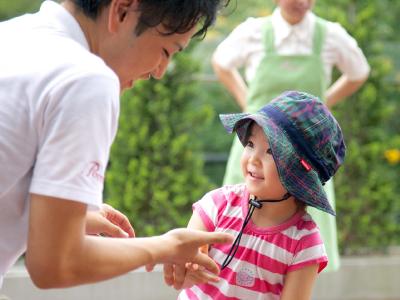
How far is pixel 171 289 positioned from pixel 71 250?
4.32 m

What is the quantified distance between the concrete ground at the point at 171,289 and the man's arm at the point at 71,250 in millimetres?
A: 4094

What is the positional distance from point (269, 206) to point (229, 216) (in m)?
0.12

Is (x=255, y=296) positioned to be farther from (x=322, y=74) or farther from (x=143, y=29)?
(x=322, y=74)

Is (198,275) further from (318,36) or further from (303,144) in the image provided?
(318,36)

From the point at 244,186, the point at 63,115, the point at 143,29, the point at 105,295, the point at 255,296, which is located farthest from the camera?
the point at 105,295

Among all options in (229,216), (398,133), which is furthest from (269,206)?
(398,133)

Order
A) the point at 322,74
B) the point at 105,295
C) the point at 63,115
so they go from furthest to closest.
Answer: the point at 105,295, the point at 322,74, the point at 63,115

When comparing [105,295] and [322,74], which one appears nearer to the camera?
[322,74]

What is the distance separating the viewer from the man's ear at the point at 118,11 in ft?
6.46

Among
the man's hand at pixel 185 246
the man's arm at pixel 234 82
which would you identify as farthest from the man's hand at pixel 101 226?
the man's arm at pixel 234 82

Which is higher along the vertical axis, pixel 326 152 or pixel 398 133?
pixel 326 152

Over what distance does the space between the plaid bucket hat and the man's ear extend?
86 centimetres

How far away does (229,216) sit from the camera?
111 inches

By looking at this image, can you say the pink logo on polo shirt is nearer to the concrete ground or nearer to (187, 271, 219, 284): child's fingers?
(187, 271, 219, 284): child's fingers
